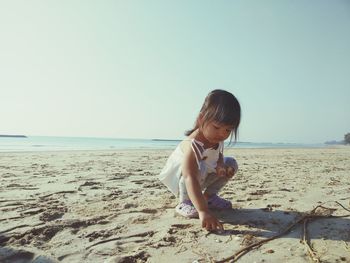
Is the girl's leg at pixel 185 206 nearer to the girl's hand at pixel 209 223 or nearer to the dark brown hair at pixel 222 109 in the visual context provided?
the girl's hand at pixel 209 223

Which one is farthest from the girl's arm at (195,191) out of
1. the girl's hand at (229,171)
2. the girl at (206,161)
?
the girl's hand at (229,171)

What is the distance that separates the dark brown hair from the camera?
2371 mm

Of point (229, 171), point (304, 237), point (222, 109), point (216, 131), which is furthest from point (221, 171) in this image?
point (304, 237)

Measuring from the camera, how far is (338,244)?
Result: 1.90m

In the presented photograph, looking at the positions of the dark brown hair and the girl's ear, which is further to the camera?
the girl's ear

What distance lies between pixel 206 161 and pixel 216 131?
1.26ft

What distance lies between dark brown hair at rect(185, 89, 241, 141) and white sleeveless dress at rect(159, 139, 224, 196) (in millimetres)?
245

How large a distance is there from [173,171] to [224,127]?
724 millimetres

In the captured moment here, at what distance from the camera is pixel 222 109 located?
2.37 m

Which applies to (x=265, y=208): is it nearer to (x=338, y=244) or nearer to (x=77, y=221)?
(x=338, y=244)

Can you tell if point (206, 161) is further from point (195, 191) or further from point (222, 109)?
point (222, 109)

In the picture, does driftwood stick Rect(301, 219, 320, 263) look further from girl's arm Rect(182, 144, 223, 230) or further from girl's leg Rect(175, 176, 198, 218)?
girl's leg Rect(175, 176, 198, 218)

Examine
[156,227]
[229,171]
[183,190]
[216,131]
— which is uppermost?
[216,131]

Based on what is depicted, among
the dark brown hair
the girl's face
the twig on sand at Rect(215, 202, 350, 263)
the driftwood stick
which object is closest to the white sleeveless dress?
the girl's face
